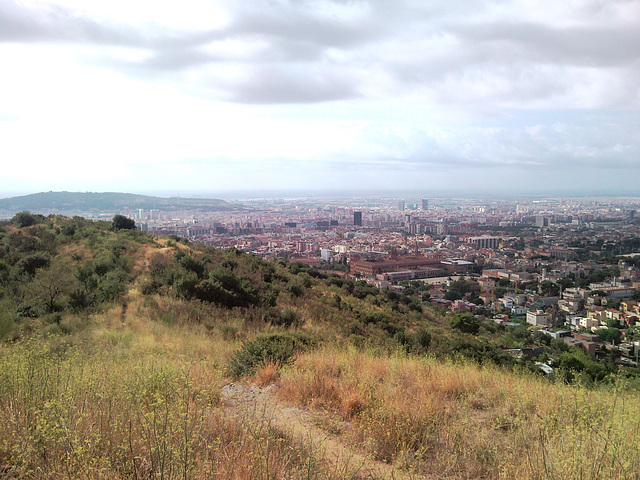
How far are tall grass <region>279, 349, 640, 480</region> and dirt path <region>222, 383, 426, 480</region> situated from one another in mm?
124

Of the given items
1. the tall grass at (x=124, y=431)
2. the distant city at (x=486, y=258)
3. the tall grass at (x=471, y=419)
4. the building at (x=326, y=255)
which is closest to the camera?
the tall grass at (x=124, y=431)

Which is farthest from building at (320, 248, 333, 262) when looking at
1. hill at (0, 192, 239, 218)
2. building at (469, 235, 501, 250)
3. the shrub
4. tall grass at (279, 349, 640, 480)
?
tall grass at (279, 349, 640, 480)

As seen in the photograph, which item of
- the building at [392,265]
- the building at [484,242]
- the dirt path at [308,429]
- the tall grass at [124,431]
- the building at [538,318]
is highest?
the tall grass at [124,431]

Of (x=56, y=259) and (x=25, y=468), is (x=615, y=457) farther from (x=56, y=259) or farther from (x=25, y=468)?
(x=56, y=259)

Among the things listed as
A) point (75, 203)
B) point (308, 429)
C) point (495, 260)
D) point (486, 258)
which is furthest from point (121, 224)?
point (486, 258)

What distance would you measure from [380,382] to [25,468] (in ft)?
10.7

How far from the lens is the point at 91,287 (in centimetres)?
1029

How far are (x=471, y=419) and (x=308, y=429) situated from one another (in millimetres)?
1538

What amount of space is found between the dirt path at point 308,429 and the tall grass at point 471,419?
0.12 m

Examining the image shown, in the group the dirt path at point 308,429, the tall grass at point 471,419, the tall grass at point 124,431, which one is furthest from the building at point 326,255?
the tall grass at point 124,431

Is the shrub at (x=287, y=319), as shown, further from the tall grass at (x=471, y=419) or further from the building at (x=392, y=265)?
the building at (x=392, y=265)

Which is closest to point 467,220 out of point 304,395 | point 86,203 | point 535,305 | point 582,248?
point 582,248

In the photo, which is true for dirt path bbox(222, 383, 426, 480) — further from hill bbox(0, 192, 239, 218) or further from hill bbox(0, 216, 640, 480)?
hill bbox(0, 192, 239, 218)

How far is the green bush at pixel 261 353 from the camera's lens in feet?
17.5
